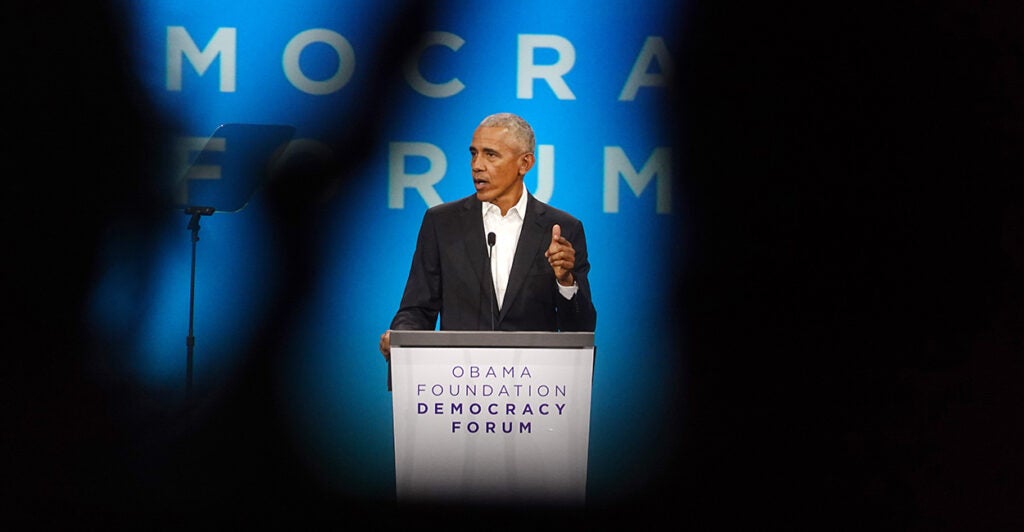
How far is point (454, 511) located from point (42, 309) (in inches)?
79.9

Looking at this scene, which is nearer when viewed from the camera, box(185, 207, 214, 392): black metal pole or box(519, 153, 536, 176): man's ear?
box(519, 153, 536, 176): man's ear

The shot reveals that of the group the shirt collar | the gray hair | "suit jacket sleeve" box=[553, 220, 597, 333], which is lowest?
"suit jacket sleeve" box=[553, 220, 597, 333]

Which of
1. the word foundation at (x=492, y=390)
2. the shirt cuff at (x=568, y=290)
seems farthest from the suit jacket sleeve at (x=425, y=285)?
the word foundation at (x=492, y=390)

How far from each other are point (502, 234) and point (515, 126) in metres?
0.41

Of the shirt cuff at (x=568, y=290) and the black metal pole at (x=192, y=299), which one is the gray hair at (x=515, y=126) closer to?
the shirt cuff at (x=568, y=290)

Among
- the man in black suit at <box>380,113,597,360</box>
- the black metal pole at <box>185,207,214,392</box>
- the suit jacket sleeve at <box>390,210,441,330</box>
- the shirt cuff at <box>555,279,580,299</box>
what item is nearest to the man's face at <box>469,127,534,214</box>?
the man in black suit at <box>380,113,597,360</box>

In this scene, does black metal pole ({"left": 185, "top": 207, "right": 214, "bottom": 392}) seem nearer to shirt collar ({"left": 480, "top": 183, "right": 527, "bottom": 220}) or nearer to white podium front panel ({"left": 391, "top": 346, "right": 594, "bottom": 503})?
shirt collar ({"left": 480, "top": 183, "right": 527, "bottom": 220})

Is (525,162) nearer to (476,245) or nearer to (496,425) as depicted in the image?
(476,245)

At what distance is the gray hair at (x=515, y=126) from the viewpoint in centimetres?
412

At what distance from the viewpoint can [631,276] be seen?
4.54 metres

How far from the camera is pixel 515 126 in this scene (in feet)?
13.6

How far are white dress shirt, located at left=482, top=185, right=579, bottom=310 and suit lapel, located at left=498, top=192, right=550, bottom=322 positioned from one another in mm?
23

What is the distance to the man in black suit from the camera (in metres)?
4.09

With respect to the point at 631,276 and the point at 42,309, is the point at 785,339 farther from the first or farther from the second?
the point at 42,309
